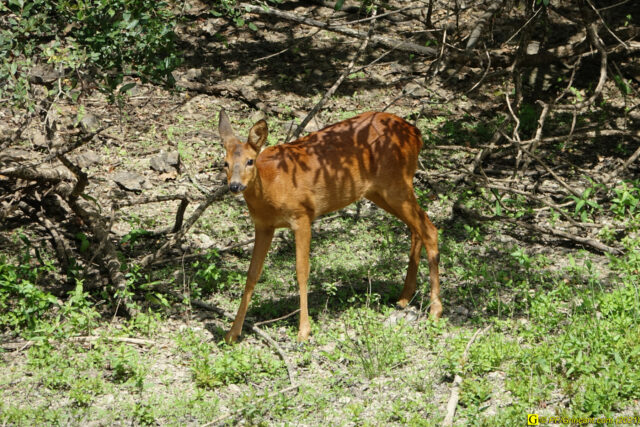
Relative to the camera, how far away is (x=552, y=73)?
10695 mm

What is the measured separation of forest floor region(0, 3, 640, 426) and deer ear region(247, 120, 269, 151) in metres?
0.84

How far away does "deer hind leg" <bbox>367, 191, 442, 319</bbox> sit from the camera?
22.3ft

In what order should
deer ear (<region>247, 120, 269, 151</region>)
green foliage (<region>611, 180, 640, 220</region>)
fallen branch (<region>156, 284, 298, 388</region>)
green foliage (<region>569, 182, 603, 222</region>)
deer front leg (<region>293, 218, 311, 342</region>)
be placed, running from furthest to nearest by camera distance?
green foliage (<region>611, 180, 640, 220</region>) < green foliage (<region>569, 182, 603, 222</region>) < deer front leg (<region>293, 218, 311, 342</region>) < deer ear (<region>247, 120, 269, 151</region>) < fallen branch (<region>156, 284, 298, 388</region>)

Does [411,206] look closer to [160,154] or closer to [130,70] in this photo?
[130,70]

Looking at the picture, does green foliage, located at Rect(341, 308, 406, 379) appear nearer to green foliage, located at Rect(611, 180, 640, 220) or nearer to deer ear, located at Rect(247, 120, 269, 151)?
deer ear, located at Rect(247, 120, 269, 151)

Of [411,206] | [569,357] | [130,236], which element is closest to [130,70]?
[130,236]

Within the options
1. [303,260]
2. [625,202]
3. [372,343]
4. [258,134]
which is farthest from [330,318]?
[625,202]

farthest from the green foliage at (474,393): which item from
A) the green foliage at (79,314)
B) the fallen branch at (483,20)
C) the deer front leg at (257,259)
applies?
the fallen branch at (483,20)

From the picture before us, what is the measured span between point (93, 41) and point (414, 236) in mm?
3103

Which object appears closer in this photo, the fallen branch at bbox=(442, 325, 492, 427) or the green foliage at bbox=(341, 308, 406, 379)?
the fallen branch at bbox=(442, 325, 492, 427)

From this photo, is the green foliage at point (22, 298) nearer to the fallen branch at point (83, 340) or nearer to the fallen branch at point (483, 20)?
the fallen branch at point (83, 340)

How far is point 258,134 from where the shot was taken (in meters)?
6.21

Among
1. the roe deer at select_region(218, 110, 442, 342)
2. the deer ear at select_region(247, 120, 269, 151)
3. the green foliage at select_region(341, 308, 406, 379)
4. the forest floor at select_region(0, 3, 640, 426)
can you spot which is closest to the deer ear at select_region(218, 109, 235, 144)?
the roe deer at select_region(218, 110, 442, 342)

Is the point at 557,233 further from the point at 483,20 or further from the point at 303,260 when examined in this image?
the point at 303,260
